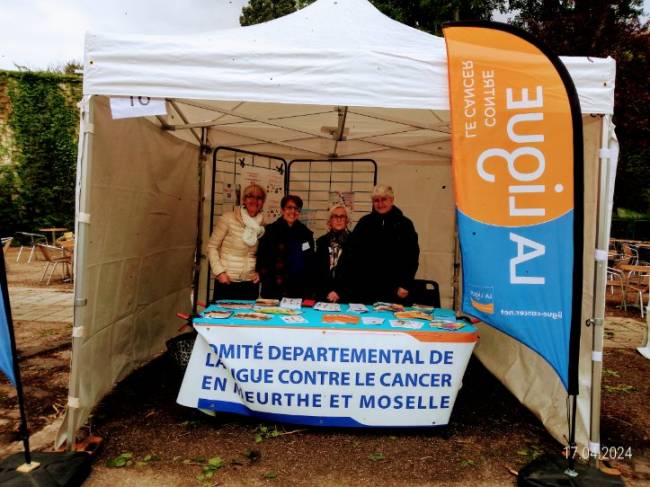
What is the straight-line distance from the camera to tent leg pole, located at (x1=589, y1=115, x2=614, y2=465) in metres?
2.34

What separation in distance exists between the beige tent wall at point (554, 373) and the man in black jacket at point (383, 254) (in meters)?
0.94

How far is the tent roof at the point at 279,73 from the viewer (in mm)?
2305

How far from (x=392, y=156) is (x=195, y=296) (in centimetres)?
254

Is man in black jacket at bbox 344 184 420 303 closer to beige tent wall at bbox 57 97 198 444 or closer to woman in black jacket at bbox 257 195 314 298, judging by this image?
woman in black jacket at bbox 257 195 314 298

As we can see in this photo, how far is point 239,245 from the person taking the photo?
357 cm

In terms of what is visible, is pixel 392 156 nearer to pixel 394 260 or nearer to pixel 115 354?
pixel 394 260

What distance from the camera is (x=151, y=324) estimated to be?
391cm

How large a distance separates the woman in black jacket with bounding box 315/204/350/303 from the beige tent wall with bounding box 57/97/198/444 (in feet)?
4.60

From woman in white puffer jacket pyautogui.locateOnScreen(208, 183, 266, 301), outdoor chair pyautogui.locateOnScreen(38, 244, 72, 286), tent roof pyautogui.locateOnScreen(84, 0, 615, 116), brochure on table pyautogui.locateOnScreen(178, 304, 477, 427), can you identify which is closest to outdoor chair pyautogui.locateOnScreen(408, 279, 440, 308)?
brochure on table pyautogui.locateOnScreen(178, 304, 477, 427)

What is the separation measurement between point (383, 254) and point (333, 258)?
41 cm

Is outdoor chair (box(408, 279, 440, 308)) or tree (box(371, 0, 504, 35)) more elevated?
tree (box(371, 0, 504, 35))

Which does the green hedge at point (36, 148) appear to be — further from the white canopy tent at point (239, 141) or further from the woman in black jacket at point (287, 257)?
the woman in black jacket at point (287, 257)

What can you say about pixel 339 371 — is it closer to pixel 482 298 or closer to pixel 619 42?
pixel 482 298

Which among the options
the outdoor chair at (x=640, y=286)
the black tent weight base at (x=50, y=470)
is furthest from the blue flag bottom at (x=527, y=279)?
the outdoor chair at (x=640, y=286)
